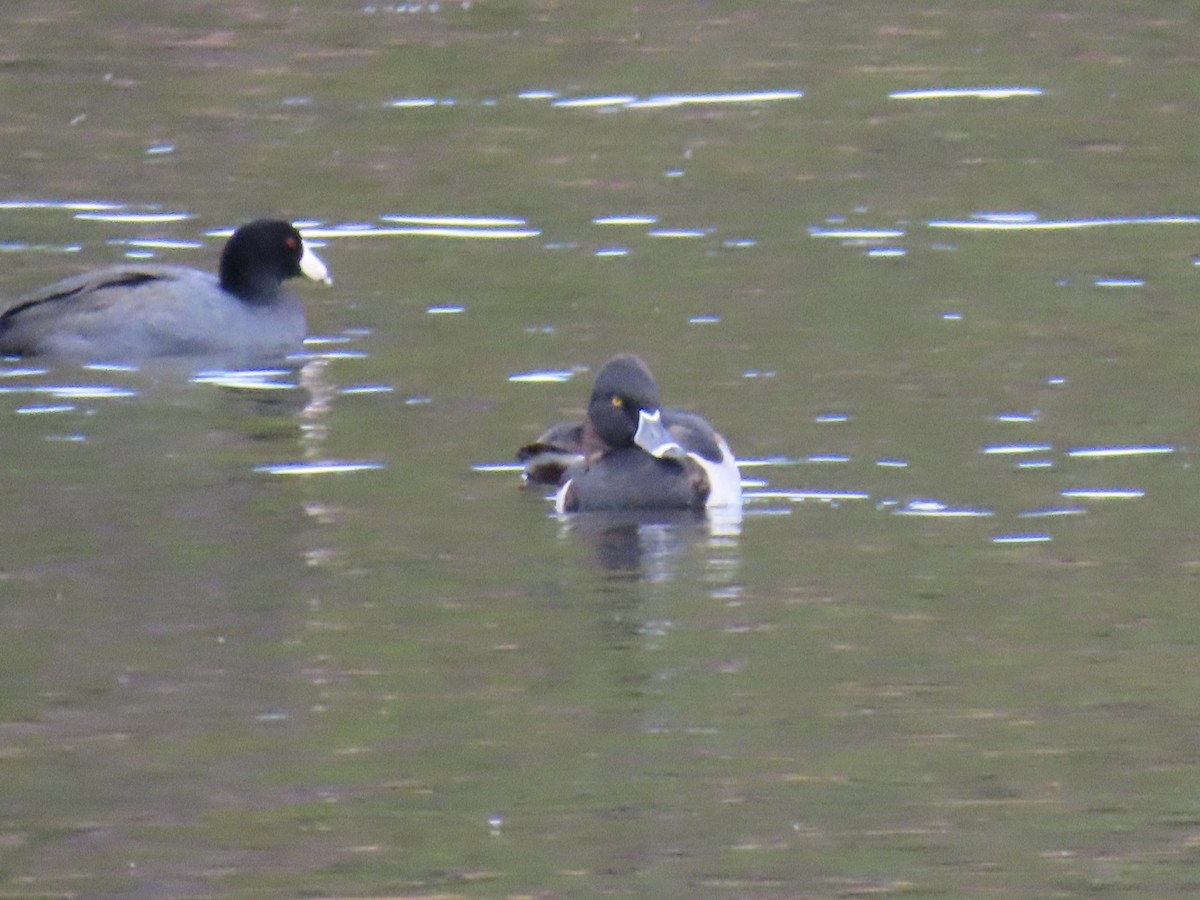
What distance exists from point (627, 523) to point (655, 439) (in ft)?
1.41

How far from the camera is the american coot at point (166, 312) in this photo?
15773mm

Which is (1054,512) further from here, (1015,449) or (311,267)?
(311,267)

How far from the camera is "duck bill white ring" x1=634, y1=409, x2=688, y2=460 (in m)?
12.3

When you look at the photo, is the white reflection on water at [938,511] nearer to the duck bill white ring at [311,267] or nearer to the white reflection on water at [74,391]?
the white reflection on water at [74,391]

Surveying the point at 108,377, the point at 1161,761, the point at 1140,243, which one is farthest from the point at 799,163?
the point at 1161,761

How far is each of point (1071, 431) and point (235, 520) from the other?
11.9 ft

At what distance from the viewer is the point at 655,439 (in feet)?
40.6

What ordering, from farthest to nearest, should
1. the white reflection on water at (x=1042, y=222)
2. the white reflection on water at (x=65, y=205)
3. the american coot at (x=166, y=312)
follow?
the white reflection on water at (x=65, y=205) → the white reflection on water at (x=1042, y=222) → the american coot at (x=166, y=312)

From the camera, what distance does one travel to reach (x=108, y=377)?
1542 cm

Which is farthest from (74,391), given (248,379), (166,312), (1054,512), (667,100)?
(667,100)

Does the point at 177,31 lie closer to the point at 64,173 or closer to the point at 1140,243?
the point at 64,173

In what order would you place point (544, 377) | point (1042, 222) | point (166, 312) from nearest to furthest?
point (544, 377) < point (166, 312) < point (1042, 222)

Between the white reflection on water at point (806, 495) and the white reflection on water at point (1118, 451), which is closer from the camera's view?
the white reflection on water at point (806, 495)

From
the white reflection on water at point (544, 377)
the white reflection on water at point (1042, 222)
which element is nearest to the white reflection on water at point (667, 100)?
the white reflection on water at point (1042, 222)
